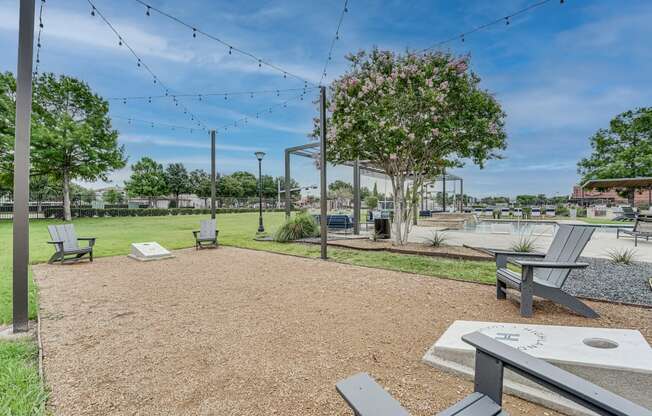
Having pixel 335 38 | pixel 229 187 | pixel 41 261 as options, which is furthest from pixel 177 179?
pixel 335 38

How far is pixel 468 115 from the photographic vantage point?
24.8ft

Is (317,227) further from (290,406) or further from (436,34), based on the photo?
(290,406)

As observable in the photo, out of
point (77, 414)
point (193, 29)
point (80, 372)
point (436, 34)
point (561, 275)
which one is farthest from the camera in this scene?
point (436, 34)

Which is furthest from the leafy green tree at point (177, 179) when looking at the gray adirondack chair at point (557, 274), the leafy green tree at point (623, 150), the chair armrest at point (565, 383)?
the chair armrest at point (565, 383)

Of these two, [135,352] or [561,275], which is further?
[561,275]

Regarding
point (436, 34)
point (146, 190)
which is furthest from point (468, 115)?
point (146, 190)

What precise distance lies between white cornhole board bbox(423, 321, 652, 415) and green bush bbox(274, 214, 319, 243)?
7776mm

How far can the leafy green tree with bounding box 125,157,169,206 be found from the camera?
42.9 meters

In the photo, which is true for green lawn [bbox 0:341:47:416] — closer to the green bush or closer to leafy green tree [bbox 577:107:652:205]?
the green bush

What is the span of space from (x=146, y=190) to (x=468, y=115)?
147 feet

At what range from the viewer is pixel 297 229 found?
10.3 metres

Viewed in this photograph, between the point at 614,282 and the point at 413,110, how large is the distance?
4965 mm

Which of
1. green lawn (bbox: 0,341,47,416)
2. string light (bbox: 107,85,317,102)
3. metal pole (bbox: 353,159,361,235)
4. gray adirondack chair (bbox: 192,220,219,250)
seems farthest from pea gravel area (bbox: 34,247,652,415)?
metal pole (bbox: 353,159,361,235)

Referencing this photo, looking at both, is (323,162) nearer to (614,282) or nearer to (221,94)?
(221,94)
